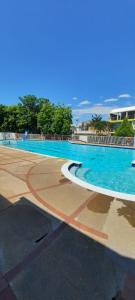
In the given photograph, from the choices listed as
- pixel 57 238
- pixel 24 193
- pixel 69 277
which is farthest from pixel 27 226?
pixel 24 193

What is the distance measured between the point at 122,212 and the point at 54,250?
1.81 meters

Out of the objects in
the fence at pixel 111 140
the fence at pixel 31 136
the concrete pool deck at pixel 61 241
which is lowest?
the concrete pool deck at pixel 61 241

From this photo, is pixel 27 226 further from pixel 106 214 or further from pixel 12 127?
pixel 12 127

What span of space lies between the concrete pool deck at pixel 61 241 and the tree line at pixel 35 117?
27650 mm

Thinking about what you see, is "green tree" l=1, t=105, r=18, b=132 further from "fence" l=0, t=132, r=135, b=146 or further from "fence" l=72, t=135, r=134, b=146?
"fence" l=72, t=135, r=134, b=146

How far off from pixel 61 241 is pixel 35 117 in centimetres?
3459

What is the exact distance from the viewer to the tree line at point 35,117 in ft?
104

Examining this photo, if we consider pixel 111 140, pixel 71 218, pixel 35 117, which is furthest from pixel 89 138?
pixel 71 218

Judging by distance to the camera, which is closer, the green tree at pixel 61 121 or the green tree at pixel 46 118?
the green tree at pixel 61 121

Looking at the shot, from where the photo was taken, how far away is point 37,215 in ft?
10.9

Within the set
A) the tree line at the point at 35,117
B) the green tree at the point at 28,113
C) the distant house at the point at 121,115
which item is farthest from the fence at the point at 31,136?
the distant house at the point at 121,115

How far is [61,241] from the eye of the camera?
2.58 m

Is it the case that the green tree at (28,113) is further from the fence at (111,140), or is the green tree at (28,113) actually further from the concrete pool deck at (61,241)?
the concrete pool deck at (61,241)

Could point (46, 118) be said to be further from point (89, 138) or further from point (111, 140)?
point (111, 140)
